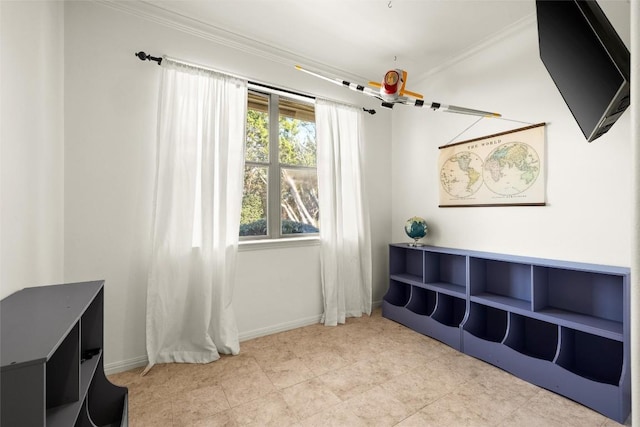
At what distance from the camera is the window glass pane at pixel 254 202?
9.11ft

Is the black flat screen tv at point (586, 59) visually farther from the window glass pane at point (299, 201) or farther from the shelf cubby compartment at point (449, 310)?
the window glass pane at point (299, 201)

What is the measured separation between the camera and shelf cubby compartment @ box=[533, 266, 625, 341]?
181cm

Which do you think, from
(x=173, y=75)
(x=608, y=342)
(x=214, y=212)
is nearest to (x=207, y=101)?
(x=173, y=75)

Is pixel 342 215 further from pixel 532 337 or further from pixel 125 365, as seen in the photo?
pixel 125 365

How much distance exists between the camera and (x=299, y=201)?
3064 millimetres

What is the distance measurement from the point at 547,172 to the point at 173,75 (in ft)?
9.90

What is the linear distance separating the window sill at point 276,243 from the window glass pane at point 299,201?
0.50ft

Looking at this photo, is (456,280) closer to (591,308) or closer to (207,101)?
(591,308)

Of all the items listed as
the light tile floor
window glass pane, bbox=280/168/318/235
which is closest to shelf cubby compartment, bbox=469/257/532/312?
the light tile floor

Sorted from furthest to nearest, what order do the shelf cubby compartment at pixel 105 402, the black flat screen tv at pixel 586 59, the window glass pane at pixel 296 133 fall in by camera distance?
the window glass pane at pixel 296 133 → the shelf cubby compartment at pixel 105 402 → the black flat screen tv at pixel 586 59

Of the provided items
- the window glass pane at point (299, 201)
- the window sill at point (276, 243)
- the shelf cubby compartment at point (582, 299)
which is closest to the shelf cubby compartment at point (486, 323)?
the shelf cubby compartment at point (582, 299)

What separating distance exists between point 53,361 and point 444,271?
2.93 meters

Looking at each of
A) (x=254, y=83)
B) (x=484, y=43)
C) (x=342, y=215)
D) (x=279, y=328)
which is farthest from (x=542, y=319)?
(x=254, y=83)

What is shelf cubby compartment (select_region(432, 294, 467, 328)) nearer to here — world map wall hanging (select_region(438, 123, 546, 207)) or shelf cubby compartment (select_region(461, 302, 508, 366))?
shelf cubby compartment (select_region(461, 302, 508, 366))
